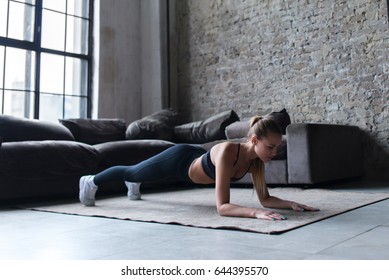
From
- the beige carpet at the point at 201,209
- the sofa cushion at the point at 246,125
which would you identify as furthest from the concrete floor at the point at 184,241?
the sofa cushion at the point at 246,125

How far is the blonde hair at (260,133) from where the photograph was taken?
6.79 feet

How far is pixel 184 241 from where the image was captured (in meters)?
1.67

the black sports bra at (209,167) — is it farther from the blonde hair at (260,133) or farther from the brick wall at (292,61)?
the brick wall at (292,61)

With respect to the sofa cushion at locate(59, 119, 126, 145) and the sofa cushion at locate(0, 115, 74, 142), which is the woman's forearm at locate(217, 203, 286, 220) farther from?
the sofa cushion at locate(59, 119, 126, 145)

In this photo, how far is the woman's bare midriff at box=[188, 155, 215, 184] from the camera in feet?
8.14

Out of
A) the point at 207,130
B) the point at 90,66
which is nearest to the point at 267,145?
the point at 207,130

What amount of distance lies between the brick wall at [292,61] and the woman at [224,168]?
2.86 metres

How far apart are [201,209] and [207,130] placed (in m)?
2.43

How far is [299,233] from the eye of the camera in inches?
69.6

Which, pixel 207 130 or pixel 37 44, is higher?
pixel 37 44

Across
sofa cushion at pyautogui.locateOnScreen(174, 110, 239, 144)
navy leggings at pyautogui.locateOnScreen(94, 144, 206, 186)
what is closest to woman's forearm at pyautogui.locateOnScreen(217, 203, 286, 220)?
navy leggings at pyautogui.locateOnScreen(94, 144, 206, 186)

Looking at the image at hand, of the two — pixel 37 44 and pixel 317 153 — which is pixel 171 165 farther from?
pixel 37 44

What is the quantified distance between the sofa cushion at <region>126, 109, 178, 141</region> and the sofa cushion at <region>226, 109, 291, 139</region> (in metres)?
0.84

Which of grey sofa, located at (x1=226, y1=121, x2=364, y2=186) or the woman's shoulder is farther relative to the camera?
grey sofa, located at (x1=226, y1=121, x2=364, y2=186)
